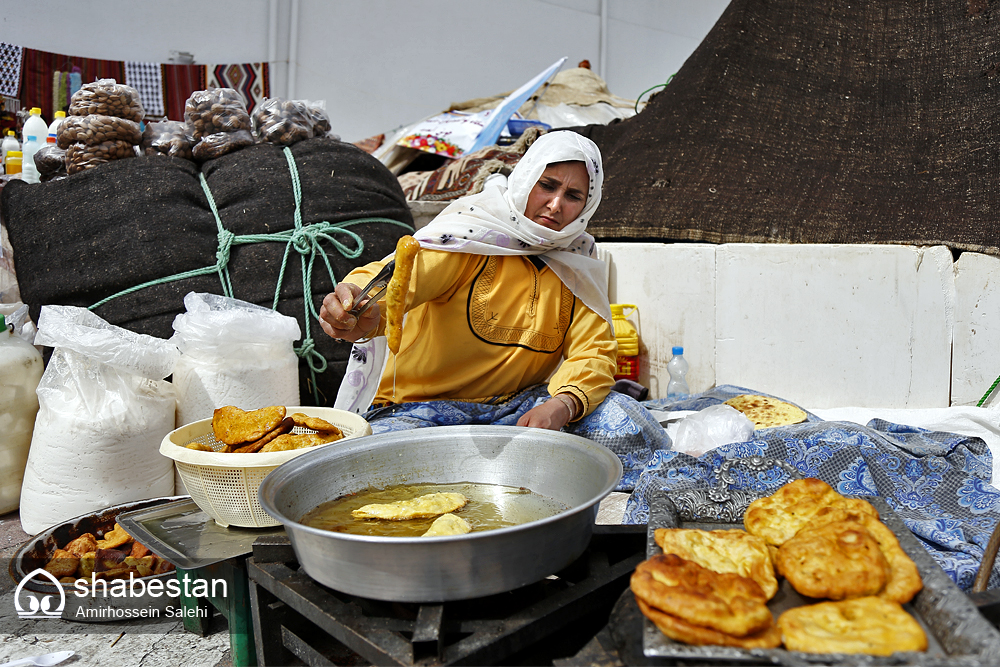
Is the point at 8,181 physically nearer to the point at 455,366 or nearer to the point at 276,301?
the point at 276,301

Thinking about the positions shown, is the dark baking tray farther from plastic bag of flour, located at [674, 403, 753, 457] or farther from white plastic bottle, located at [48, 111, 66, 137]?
white plastic bottle, located at [48, 111, 66, 137]

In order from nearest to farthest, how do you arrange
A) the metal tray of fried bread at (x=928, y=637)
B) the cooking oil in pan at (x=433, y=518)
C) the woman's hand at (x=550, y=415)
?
the metal tray of fried bread at (x=928, y=637) < the cooking oil in pan at (x=433, y=518) < the woman's hand at (x=550, y=415)

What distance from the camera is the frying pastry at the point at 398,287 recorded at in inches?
67.1

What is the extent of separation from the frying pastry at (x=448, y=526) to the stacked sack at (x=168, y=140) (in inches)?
106

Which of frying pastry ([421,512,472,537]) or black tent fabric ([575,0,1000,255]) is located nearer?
frying pastry ([421,512,472,537])

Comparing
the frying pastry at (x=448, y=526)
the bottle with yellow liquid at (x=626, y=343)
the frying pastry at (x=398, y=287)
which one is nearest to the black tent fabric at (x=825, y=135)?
the bottle with yellow liquid at (x=626, y=343)

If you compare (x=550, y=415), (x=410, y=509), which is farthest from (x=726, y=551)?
(x=550, y=415)

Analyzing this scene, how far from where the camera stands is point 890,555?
0.94 m

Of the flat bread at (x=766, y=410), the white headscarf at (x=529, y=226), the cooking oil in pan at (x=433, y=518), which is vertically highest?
the white headscarf at (x=529, y=226)

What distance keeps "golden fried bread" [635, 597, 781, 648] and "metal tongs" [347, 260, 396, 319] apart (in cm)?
118

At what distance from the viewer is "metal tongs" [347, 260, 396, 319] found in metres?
1.76

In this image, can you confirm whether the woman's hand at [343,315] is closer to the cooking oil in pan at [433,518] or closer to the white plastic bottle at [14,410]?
the cooking oil in pan at [433,518]

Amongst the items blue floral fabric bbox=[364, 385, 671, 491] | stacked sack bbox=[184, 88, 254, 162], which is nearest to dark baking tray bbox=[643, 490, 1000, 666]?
blue floral fabric bbox=[364, 385, 671, 491]

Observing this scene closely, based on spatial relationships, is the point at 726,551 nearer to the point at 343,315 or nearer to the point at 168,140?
the point at 343,315
